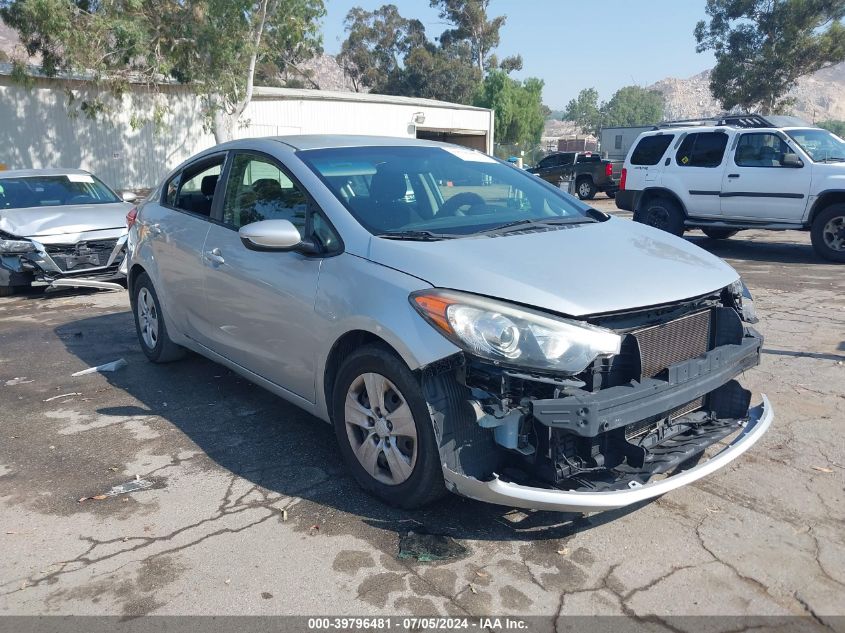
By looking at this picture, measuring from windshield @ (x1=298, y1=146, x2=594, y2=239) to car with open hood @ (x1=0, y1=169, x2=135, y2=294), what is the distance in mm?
6000

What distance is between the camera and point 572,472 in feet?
10.1

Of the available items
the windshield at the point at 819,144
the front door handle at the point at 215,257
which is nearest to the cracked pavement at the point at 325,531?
the front door handle at the point at 215,257

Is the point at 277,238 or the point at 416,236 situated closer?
the point at 416,236

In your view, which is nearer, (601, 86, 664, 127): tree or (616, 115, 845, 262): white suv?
(616, 115, 845, 262): white suv

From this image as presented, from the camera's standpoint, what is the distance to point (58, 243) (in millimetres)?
9203

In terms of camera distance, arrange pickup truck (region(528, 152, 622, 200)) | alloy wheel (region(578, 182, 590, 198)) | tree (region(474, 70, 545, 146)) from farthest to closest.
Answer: tree (region(474, 70, 545, 146)) → alloy wheel (region(578, 182, 590, 198)) → pickup truck (region(528, 152, 622, 200))

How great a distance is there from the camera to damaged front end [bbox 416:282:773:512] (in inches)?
118

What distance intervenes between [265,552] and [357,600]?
0.57 m

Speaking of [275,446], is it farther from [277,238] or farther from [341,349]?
[277,238]

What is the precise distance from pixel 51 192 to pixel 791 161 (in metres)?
10.6

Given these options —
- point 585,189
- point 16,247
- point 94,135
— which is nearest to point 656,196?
point 16,247

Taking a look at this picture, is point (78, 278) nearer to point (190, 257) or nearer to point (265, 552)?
point (190, 257)

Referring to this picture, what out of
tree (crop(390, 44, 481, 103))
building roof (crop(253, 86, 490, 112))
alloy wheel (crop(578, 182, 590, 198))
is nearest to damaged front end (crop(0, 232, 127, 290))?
alloy wheel (crop(578, 182, 590, 198))

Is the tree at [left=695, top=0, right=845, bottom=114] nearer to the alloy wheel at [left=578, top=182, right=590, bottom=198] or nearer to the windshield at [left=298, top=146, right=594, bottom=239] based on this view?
the alloy wheel at [left=578, top=182, right=590, bottom=198]
